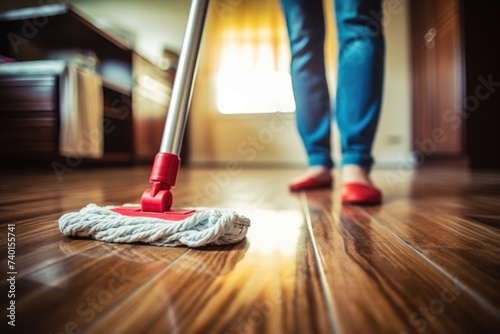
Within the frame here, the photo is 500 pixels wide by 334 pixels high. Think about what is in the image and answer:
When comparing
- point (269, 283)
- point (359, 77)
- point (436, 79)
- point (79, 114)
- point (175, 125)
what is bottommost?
point (269, 283)

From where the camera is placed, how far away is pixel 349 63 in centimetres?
82

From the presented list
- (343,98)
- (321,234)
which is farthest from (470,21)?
(321,234)

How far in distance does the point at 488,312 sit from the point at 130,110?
285 centimetres

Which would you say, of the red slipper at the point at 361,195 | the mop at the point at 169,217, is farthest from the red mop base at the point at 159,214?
the red slipper at the point at 361,195

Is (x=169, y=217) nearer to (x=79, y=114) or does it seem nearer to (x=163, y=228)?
(x=163, y=228)

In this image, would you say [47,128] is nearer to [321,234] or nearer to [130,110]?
[130,110]

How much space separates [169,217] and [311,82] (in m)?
0.73

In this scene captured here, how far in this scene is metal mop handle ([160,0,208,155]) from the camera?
44 centimetres

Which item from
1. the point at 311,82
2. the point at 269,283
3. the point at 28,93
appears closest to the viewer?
the point at 269,283

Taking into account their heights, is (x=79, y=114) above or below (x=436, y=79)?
below

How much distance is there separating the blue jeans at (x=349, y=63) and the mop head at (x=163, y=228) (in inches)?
20.8

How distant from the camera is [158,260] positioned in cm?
31

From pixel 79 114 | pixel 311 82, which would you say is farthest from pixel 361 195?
pixel 79 114

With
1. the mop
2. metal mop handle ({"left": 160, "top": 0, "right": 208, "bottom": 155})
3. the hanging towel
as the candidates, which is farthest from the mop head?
the hanging towel
